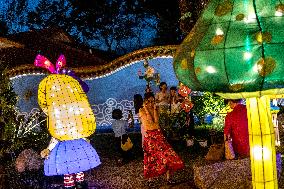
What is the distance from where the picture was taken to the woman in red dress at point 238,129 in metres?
7.17

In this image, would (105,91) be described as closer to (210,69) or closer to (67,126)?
(67,126)

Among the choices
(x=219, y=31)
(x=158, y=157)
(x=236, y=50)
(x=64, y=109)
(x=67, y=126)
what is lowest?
(x=158, y=157)

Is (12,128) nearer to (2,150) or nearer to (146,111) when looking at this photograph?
(2,150)

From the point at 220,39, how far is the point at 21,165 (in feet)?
20.5

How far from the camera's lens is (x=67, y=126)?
7.29 meters

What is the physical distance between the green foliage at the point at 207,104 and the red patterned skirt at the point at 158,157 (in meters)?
5.28

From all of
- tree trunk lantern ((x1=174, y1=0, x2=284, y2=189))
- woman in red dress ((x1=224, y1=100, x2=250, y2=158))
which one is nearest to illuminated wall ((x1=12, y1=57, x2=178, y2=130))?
woman in red dress ((x1=224, y1=100, x2=250, y2=158))

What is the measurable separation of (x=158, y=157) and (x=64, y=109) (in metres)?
1.78

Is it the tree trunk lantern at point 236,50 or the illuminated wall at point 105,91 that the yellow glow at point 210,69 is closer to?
the tree trunk lantern at point 236,50

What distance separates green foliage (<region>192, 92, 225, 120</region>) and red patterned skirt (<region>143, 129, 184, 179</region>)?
17.3 feet

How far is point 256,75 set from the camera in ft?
9.84

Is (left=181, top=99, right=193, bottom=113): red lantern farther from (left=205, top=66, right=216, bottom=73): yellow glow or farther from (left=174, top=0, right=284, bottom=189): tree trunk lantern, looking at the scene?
(left=205, top=66, right=216, bottom=73): yellow glow

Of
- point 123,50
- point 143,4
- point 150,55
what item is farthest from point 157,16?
point 150,55

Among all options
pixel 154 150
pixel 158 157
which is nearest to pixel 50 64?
pixel 154 150
